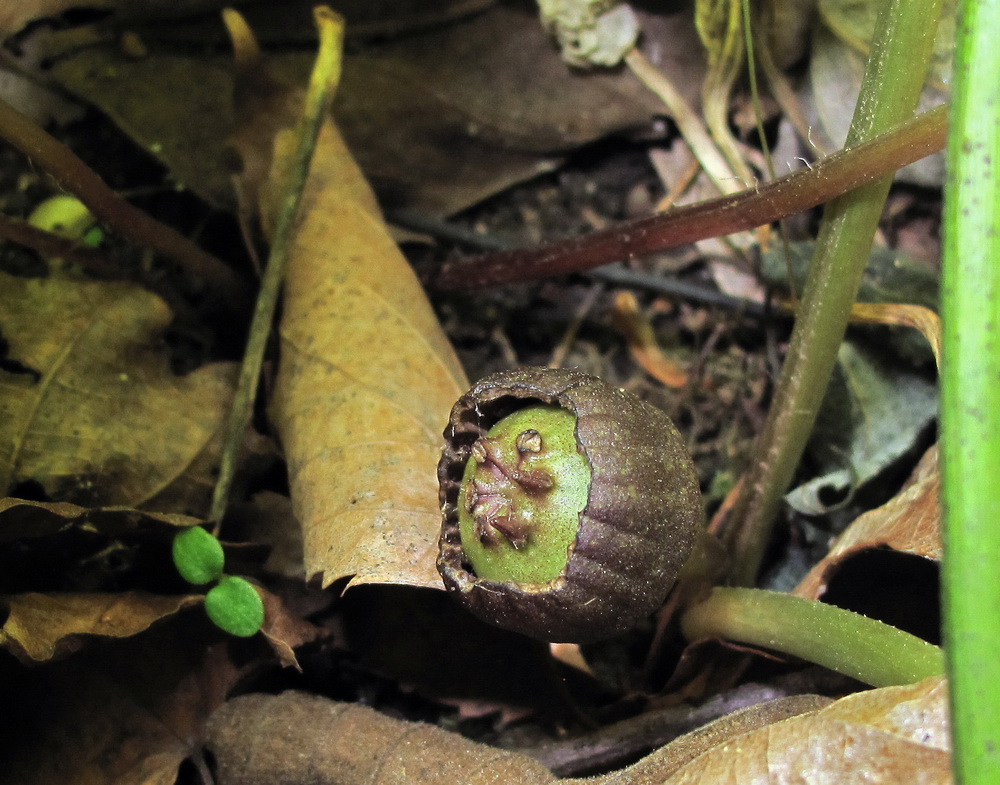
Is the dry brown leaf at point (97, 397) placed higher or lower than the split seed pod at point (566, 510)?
lower

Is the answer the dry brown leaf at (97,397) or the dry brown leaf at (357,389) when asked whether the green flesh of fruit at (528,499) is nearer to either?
the dry brown leaf at (357,389)

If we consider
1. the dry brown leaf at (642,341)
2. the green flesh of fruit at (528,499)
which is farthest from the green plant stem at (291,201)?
the dry brown leaf at (642,341)

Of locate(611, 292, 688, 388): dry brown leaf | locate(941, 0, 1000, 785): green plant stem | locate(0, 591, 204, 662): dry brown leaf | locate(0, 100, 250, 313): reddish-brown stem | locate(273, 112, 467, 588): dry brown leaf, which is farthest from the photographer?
locate(611, 292, 688, 388): dry brown leaf

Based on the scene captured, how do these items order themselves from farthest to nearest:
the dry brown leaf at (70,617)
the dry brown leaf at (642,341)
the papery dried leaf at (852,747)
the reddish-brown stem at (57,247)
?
the dry brown leaf at (642,341)
the reddish-brown stem at (57,247)
the dry brown leaf at (70,617)
the papery dried leaf at (852,747)

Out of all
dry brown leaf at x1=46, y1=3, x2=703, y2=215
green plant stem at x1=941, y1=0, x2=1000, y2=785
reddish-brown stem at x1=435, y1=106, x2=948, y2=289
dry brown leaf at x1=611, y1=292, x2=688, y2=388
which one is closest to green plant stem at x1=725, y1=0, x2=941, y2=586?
reddish-brown stem at x1=435, y1=106, x2=948, y2=289

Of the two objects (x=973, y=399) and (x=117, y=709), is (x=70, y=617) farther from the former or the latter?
(x=973, y=399)

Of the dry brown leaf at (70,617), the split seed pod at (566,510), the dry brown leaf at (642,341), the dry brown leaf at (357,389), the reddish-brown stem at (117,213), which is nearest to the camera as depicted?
the split seed pod at (566,510)

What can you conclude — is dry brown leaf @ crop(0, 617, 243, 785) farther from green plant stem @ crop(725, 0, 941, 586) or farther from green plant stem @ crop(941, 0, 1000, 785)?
green plant stem @ crop(941, 0, 1000, 785)
